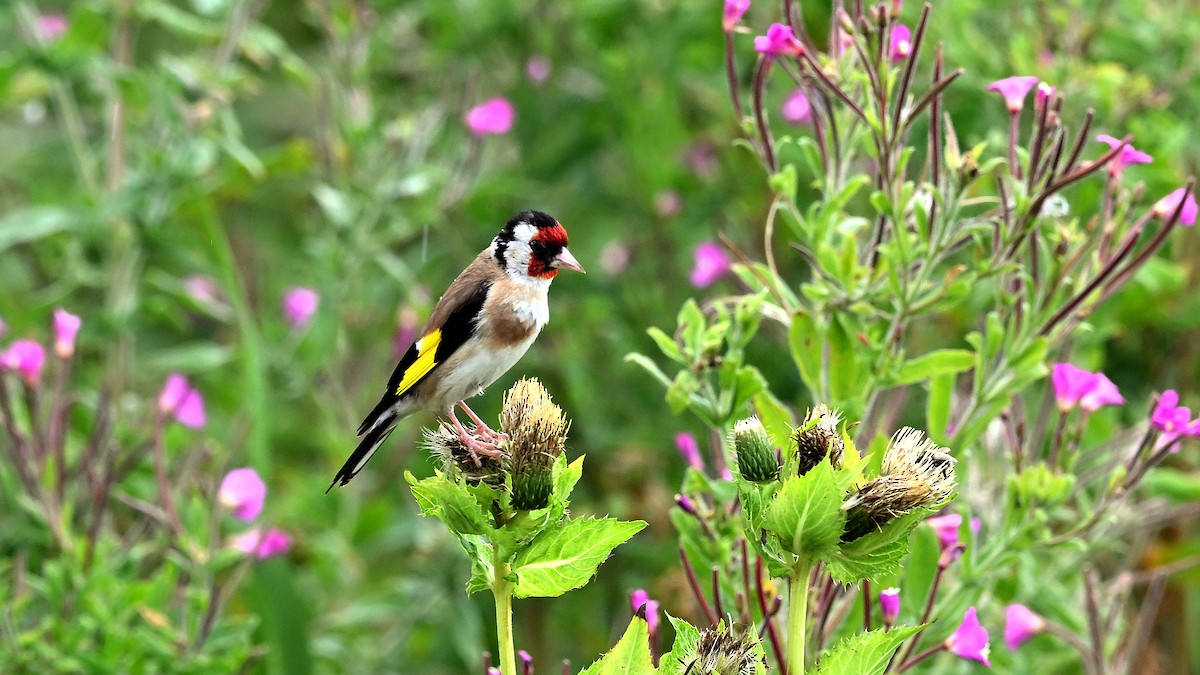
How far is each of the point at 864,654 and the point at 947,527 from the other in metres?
0.89

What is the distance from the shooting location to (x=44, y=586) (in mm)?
3223

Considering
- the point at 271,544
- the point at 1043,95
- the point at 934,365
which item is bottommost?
the point at 271,544

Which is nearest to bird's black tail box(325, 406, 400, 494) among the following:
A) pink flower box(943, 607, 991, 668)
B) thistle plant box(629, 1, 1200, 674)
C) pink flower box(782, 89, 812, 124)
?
thistle plant box(629, 1, 1200, 674)

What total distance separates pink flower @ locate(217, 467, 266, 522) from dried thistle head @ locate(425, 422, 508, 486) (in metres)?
1.82

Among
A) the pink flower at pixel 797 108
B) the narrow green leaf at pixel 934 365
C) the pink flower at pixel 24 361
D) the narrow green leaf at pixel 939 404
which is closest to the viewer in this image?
the narrow green leaf at pixel 934 365

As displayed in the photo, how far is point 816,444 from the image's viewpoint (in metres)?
1.69

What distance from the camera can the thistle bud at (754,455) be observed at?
1.73 meters

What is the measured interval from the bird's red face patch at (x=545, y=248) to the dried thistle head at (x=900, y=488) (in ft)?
3.26

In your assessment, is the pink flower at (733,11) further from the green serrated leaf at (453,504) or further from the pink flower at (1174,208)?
the green serrated leaf at (453,504)

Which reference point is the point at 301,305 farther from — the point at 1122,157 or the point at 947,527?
the point at 1122,157

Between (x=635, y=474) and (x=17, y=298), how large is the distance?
246 centimetres

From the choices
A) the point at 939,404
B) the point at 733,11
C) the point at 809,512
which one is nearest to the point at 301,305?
the point at 733,11

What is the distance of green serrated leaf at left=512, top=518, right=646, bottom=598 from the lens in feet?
5.74

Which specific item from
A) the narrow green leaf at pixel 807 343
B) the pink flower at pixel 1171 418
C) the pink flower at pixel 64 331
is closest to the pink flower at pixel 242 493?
the pink flower at pixel 64 331
